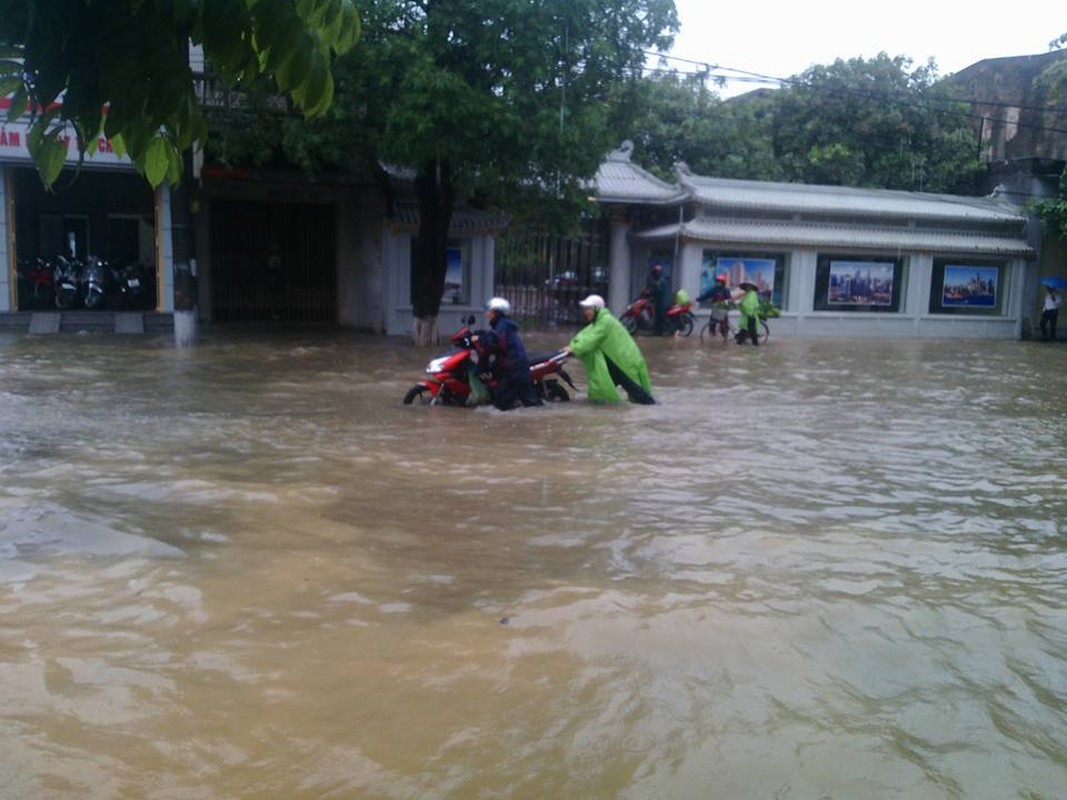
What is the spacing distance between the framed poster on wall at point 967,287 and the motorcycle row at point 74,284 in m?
19.1

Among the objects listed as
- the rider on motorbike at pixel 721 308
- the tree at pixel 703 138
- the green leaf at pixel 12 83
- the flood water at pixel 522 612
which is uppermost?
the tree at pixel 703 138

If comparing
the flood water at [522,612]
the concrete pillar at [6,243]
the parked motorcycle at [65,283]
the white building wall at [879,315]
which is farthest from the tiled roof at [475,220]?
the flood water at [522,612]

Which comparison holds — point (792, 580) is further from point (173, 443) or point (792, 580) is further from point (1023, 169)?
point (1023, 169)

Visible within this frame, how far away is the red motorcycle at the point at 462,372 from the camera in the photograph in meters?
10.3

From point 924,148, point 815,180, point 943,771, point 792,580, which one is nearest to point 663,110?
point 815,180

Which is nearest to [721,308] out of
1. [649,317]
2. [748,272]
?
[649,317]

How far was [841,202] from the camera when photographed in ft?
80.9

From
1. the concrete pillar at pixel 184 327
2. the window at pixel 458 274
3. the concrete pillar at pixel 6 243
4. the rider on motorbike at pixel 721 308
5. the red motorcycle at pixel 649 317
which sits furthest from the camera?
the red motorcycle at pixel 649 317

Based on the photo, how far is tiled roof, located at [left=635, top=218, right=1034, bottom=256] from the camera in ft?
75.7

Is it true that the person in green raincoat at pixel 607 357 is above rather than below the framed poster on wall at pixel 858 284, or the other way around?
below

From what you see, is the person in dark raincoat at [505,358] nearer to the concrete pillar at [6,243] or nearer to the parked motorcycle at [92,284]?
the concrete pillar at [6,243]

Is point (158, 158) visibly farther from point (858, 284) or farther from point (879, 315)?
point (879, 315)

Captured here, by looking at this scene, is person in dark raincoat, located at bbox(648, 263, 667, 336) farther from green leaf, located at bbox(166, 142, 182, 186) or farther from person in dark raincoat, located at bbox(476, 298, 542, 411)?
green leaf, located at bbox(166, 142, 182, 186)

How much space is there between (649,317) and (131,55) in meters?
20.6
